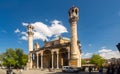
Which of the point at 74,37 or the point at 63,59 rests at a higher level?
the point at 74,37

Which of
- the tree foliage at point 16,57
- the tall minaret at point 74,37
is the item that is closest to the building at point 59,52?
the tall minaret at point 74,37

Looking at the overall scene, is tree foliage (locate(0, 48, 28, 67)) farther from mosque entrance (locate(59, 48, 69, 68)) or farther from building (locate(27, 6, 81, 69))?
mosque entrance (locate(59, 48, 69, 68))

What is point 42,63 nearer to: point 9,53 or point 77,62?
point 9,53

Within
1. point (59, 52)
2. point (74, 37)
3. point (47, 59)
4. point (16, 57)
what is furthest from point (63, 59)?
point (16, 57)

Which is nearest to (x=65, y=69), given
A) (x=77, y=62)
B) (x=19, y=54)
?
(x=77, y=62)

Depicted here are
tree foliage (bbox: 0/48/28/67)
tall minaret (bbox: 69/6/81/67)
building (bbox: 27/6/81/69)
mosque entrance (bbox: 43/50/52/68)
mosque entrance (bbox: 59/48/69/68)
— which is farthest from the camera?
mosque entrance (bbox: 43/50/52/68)

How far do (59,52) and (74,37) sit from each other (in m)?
12.4

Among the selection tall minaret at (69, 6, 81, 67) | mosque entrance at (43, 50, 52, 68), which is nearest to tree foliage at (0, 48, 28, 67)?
mosque entrance at (43, 50, 52, 68)

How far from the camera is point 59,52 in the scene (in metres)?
70.2

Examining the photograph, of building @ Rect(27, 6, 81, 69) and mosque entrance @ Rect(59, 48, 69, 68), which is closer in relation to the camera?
building @ Rect(27, 6, 81, 69)

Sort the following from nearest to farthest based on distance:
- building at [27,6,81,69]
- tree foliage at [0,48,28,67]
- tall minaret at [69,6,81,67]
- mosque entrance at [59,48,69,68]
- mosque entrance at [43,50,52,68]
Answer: tall minaret at [69,6,81,67] < building at [27,6,81,69] < mosque entrance at [59,48,69,68] < tree foliage at [0,48,28,67] < mosque entrance at [43,50,52,68]

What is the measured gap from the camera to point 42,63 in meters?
76.8

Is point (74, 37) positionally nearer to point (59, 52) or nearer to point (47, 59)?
point (59, 52)

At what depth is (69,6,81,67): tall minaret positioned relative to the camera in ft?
191
